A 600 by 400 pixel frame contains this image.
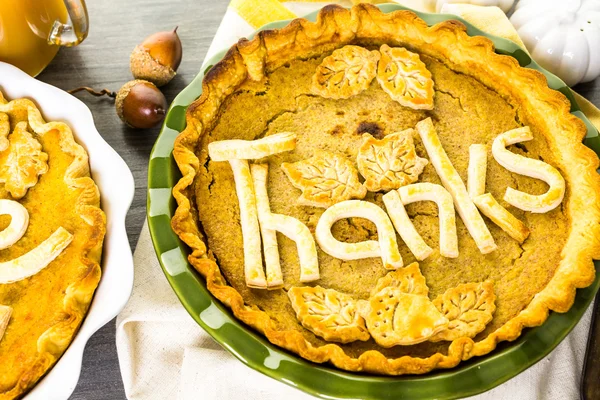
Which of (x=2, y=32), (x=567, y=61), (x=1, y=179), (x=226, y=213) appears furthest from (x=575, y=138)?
(x=2, y=32)

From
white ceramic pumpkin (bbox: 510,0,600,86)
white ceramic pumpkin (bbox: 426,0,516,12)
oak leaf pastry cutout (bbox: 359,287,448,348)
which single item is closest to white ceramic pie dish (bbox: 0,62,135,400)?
oak leaf pastry cutout (bbox: 359,287,448,348)

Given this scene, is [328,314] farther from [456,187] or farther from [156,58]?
[156,58]

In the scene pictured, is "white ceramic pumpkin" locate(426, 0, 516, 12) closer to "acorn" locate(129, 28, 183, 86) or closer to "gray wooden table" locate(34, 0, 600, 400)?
"gray wooden table" locate(34, 0, 600, 400)

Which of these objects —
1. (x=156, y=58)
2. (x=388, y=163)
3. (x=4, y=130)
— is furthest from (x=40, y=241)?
(x=388, y=163)

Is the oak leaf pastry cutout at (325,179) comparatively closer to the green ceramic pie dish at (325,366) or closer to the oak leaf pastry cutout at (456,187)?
the oak leaf pastry cutout at (456,187)

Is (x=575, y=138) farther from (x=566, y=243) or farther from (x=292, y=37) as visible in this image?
(x=292, y=37)

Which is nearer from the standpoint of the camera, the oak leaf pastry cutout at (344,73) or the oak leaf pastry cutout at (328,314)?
the oak leaf pastry cutout at (328,314)

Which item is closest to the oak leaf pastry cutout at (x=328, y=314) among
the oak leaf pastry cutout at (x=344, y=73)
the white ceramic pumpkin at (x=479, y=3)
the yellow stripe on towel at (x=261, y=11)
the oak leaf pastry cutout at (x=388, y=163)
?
the oak leaf pastry cutout at (x=388, y=163)
